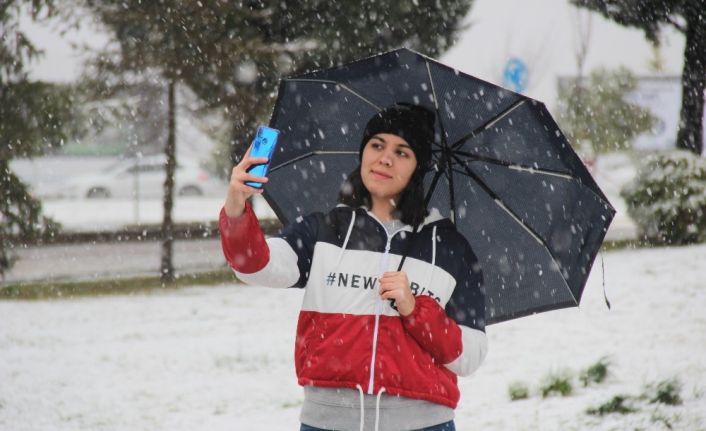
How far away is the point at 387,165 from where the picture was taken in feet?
8.77

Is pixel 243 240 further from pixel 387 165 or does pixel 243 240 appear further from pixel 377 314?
pixel 387 165

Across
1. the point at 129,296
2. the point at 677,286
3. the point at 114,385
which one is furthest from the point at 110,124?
the point at 677,286

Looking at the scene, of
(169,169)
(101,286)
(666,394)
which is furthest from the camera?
(101,286)

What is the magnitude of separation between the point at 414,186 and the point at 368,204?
0.54ft

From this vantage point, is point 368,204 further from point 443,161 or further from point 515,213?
point 515,213

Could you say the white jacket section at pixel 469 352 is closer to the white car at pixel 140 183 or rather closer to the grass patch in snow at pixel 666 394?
the grass patch in snow at pixel 666 394

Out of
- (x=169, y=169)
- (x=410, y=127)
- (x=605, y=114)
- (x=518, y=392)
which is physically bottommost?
(x=518, y=392)

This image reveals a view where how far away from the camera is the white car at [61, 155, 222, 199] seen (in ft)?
109

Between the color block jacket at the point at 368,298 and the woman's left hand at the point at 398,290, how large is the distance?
0.12ft

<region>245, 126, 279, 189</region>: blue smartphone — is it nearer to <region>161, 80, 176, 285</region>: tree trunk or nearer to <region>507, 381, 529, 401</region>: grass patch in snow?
<region>507, 381, 529, 401</region>: grass patch in snow

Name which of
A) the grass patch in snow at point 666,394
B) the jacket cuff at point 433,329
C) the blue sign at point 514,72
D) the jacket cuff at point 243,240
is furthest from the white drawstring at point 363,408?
the blue sign at point 514,72

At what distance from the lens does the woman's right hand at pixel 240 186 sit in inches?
91.7

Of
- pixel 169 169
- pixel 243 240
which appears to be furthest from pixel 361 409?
pixel 169 169

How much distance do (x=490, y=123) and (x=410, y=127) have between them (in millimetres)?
538
